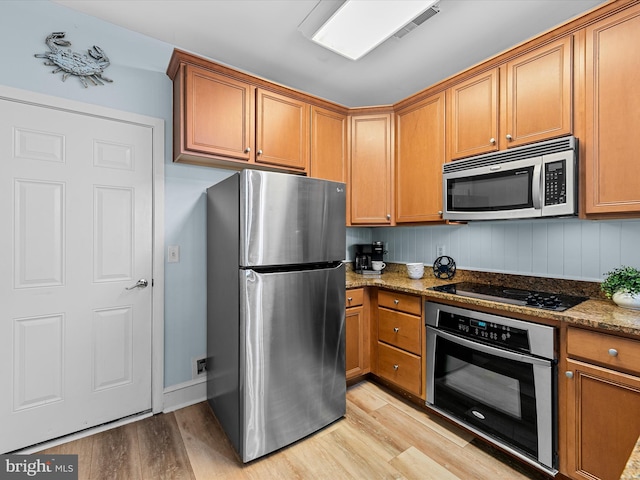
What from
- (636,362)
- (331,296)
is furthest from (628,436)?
(331,296)

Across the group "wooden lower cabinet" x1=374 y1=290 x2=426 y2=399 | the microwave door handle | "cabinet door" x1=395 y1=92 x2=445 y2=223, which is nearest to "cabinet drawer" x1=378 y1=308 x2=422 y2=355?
"wooden lower cabinet" x1=374 y1=290 x2=426 y2=399

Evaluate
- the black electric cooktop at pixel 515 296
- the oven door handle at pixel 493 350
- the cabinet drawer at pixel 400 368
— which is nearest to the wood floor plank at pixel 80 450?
the cabinet drawer at pixel 400 368

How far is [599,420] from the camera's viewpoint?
1400 mm

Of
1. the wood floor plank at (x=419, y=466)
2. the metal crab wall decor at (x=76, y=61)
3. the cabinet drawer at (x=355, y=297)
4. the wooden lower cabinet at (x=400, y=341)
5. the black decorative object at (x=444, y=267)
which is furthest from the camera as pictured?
the black decorative object at (x=444, y=267)

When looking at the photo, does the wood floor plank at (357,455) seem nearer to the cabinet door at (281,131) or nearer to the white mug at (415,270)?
the white mug at (415,270)

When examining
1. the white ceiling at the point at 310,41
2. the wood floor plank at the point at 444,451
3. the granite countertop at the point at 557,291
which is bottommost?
the wood floor plank at the point at 444,451

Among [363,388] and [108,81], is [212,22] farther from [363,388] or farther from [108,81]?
[363,388]

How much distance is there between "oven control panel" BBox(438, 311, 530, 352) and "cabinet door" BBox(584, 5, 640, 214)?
2.53ft

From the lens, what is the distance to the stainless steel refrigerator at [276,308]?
172 cm

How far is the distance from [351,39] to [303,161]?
927 mm

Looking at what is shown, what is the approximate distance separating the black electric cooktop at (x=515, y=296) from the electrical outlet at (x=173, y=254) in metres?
1.87

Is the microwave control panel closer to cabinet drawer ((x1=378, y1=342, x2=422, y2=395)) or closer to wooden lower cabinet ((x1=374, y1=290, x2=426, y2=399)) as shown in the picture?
wooden lower cabinet ((x1=374, y1=290, x2=426, y2=399))

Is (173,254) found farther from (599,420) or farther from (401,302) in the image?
(599,420)

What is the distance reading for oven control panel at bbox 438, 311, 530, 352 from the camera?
166cm
